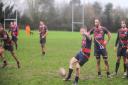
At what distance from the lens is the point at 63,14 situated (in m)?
90.5

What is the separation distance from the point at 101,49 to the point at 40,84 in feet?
9.61

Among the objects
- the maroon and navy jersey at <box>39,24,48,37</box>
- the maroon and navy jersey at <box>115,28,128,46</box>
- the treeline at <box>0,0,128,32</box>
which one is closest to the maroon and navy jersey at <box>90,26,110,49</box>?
the maroon and navy jersey at <box>115,28,128,46</box>

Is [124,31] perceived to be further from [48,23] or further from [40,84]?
[48,23]

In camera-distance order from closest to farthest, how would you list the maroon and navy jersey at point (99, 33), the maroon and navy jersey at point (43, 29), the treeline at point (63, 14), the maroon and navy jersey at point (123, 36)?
the maroon and navy jersey at point (99, 33), the maroon and navy jersey at point (123, 36), the maroon and navy jersey at point (43, 29), the treeline at point (63, 14)

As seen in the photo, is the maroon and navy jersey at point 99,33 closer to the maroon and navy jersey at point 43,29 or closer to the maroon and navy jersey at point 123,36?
the maroon and navy jersey at point 123,36

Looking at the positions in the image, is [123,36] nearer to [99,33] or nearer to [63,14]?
[99,33]

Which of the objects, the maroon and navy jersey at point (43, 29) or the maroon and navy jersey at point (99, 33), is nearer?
the maroon and navy jersey at point (99, 33)

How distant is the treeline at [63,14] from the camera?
261ft

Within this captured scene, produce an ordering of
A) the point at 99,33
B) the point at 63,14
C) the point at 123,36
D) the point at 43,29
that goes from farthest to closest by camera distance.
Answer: the point at 63,14, the point at 43,29, the point at 123,36, the point at 99,33

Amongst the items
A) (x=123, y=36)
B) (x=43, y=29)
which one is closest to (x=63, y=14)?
(x=43, y=29)

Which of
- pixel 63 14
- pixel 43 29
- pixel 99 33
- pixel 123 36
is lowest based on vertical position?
pixel 63 14

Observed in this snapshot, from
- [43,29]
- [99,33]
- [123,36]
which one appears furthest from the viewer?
[43,29]

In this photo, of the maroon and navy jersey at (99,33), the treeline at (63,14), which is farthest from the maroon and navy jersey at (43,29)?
the treeline at (63,14)

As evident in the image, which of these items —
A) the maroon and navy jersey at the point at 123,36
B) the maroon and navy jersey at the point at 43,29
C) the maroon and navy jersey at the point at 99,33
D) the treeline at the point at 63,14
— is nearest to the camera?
the maroon and navy jersey at the point at 99,33
